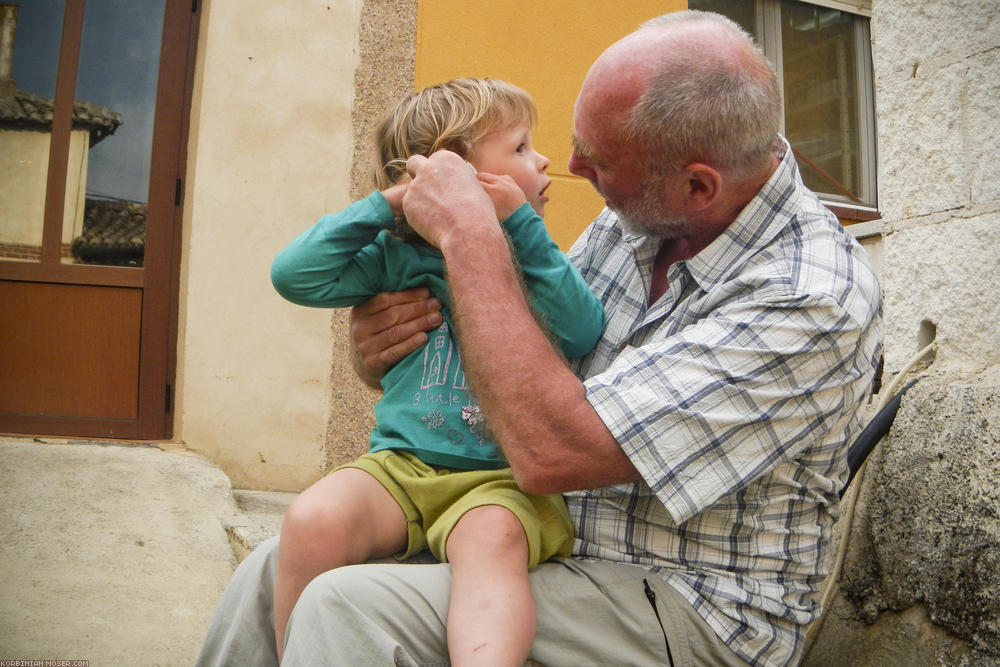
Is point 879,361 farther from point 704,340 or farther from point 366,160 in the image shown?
point 366,160

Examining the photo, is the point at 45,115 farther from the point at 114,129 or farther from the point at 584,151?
the point at 584,151

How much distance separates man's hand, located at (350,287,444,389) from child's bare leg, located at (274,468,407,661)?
37 cm

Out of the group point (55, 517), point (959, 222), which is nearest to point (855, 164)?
point (959, 222)

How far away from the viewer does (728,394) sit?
163 cm

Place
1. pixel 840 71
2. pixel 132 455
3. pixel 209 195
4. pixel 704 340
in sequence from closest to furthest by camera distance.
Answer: pixel 704 340 < pixel 132 455 < pixel 209 195 < pixel 840 71

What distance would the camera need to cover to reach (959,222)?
2.14 m

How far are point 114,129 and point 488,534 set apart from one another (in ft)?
13.3

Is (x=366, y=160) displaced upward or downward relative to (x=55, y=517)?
upward

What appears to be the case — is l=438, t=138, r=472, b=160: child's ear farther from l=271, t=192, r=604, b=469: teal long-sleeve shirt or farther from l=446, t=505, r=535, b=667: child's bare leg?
l=446, t=505, r=535, b=667: child's bare leg

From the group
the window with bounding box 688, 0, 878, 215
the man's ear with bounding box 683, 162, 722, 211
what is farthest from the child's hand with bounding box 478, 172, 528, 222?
the window with bounding box 688, 0, 878, 215

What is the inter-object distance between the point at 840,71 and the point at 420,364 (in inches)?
257

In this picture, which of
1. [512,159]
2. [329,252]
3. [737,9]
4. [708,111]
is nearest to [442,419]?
[329,252]

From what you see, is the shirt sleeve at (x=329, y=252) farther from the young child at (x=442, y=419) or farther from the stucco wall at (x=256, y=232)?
the stucco wall at (x=256, y=232)

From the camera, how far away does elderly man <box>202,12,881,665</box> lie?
64.1 inches
